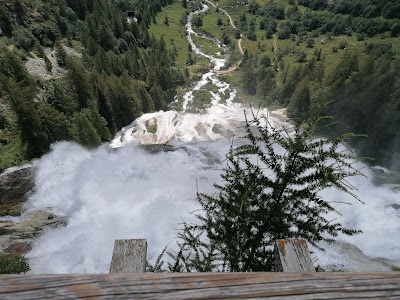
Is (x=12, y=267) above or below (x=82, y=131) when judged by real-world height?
above

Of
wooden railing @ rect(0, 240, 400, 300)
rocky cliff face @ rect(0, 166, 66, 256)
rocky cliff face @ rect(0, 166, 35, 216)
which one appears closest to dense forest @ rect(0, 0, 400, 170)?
rocky cliff face @ rect(0, 166, 35, 216)

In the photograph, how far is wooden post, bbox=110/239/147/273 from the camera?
2.07 m

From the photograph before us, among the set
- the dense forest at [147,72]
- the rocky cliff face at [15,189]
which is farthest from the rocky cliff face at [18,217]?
the dense forest at [147,72]

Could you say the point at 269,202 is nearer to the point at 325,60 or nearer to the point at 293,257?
the point at 293,257

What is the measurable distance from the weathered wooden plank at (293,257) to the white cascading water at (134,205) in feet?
63.2

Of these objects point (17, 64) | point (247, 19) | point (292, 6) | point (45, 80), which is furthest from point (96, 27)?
point (292, 6)

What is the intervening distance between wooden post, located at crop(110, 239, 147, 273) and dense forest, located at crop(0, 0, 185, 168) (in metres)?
40.6

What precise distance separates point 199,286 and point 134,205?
3147cm

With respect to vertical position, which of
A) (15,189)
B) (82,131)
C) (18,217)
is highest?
(82,131)

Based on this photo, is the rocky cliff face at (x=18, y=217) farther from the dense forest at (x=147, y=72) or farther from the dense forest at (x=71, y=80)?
the dense forest at (x=147, y=72)

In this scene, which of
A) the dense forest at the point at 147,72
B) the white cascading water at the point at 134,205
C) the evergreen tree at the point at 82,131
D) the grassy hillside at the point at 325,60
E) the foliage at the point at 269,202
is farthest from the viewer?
the grassy hillside at the point at 325,60

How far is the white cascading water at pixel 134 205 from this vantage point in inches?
976

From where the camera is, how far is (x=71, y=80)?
49906mm

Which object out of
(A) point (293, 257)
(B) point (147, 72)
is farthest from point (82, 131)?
(B) point (147, 72)
